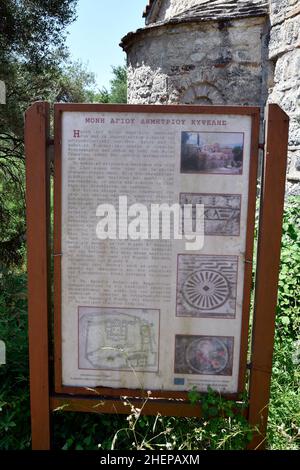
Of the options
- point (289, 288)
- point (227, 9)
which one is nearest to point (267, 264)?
point (289, 288)

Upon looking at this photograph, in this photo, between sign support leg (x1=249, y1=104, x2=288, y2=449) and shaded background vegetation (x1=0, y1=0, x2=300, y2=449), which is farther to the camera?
shaded background vegetation (x1=0, y1=0, x2=300, y2=449)

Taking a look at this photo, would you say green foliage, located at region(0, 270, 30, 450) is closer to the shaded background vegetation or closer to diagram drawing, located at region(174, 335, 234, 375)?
the shaded background vegetation

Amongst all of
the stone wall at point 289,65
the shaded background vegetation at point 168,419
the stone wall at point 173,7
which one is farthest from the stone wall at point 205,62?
the shaded background vegetation at point 168,419

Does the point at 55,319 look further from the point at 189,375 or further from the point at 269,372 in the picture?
the point at 269,372

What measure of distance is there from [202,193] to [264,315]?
67 centimetres

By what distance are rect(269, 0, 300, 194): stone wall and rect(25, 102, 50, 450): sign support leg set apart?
3760 mm

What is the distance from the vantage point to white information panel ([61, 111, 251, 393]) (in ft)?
6.54

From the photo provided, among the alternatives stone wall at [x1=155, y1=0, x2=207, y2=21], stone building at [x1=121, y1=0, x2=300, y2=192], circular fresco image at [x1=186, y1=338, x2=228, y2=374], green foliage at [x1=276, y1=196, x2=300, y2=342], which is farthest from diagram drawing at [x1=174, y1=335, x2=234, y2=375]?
stone wall at [x1=155, y1=0, x2=207, y2=21]

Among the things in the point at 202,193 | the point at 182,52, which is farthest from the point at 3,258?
the point at 202,193

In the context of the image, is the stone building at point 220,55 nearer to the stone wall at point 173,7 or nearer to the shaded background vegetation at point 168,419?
the shaded background vegetation at point 168,419

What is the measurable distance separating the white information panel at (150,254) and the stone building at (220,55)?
3.85 metres

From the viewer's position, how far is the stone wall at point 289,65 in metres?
5.09

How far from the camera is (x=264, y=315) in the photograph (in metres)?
2.07

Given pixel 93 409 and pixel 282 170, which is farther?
pixel 93 409
